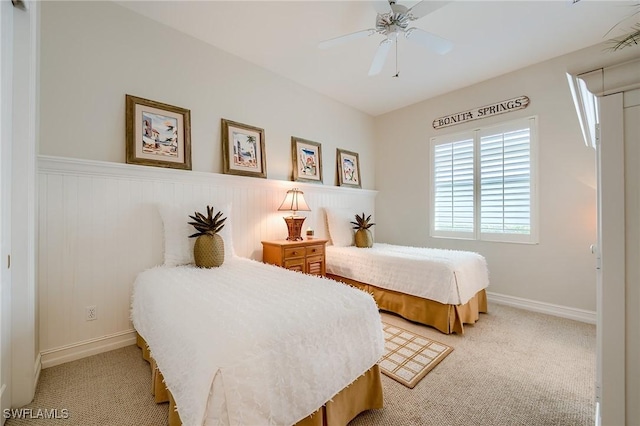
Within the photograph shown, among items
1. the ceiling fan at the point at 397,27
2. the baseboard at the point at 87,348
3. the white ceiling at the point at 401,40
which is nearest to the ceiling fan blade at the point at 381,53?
the ceiling fan at the point at 397,27

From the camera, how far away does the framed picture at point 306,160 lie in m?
3.59

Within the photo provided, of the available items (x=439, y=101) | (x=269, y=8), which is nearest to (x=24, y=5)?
(x=269, y=8)

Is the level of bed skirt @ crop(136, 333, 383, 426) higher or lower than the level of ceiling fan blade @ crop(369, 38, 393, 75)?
lower

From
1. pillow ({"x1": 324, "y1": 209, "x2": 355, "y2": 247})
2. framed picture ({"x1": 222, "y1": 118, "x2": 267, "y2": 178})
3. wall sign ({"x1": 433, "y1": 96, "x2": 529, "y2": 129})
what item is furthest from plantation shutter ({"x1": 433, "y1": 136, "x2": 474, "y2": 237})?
framed picture ({"x1": 222, "y1": 118, "x2": 267, "y2": 178})

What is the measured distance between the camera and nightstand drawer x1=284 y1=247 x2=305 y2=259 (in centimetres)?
290

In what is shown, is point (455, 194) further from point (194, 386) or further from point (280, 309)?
point (194, 386)

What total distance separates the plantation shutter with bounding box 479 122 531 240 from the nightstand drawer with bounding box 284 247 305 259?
2.45 metres

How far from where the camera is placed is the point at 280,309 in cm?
122

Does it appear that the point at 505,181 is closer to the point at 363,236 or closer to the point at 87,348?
the point at 363,236

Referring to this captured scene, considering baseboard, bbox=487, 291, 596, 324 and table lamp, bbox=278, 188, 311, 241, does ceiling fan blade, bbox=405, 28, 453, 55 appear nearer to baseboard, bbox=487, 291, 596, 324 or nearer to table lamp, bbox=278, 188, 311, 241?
table lamp, bbox=278, 188, 311, 241

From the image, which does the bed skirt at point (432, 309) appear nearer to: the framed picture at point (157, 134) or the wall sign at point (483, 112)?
the wall sign at point (483, 112)

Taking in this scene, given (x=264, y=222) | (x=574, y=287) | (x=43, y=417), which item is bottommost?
(x=43, y=417)

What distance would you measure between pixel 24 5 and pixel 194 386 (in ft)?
7.51

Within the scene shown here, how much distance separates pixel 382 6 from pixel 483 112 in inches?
87.2
